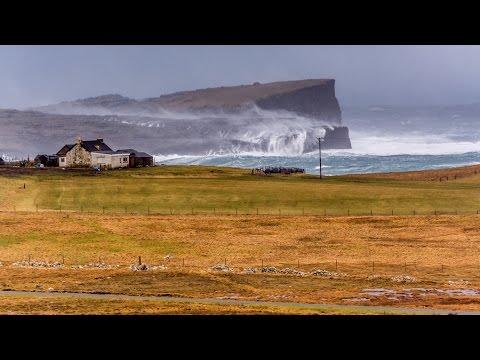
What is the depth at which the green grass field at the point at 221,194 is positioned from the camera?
4041cm

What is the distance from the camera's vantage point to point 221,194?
144 feet

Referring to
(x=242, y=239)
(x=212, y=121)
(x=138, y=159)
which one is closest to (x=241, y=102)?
(x=212, y=121)

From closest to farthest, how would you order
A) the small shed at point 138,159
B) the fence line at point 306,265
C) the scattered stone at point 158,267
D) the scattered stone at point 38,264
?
the fence line at point 306,265 < the scattered stone at point 38,264 < the scattered stone at point 158,267 < the small shed at point 138,159

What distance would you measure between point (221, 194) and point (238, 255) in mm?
13238

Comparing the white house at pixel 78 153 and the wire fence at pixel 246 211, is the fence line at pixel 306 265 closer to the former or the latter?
the wire fence at pixel 246 211

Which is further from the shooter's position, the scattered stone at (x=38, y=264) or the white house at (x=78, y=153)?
the white house at (x=78, y=153)

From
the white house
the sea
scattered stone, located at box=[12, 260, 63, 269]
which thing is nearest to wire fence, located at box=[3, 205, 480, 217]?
scattered stone, located at box=[12, 260, 63, 269]

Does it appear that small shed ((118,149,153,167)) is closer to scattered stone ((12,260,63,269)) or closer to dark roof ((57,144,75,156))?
dark roof ((57,144,75,156))

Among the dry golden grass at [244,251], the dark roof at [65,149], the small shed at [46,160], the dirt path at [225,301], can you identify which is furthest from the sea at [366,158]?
the dirt path at [225,301]

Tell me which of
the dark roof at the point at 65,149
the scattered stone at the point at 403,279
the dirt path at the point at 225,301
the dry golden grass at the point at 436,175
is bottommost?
the scattered stone at the point at 403,279

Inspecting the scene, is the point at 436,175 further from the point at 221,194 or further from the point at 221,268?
the point at 221,268

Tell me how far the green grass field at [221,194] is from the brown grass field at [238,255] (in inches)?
13.0
